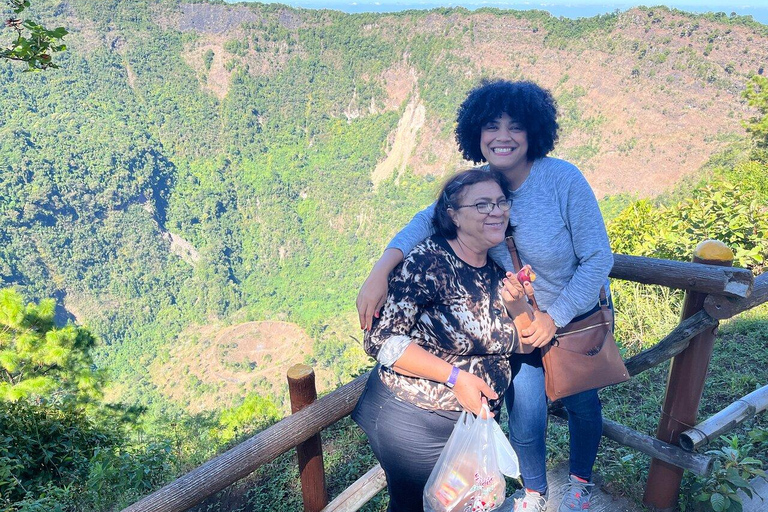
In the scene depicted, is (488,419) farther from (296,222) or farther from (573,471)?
(296,222)

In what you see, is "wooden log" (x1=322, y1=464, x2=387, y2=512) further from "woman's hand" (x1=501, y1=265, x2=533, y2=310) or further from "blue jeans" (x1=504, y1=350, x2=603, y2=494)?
"woman's hand" (x1=501, y1=265, x2=533, y2=310)

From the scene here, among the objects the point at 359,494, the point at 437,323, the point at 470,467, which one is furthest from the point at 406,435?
the point at 359,494

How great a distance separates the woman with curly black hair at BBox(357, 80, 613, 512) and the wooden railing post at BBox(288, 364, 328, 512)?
1.30 ft

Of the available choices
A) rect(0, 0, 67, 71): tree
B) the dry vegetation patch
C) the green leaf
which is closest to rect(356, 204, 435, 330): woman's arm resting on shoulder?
the green leaf

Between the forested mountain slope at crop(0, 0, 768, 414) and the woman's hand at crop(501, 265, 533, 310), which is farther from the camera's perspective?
the forested mountain slope at crop(0, 0, 768, 414)

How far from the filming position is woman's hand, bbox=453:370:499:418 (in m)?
1.27

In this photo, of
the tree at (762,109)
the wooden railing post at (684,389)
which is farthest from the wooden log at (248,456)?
the tree at (762,109)

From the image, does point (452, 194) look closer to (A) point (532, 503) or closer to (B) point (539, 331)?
(B) point (539, 331)

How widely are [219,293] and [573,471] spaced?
54.8 metres

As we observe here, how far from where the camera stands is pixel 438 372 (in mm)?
1258

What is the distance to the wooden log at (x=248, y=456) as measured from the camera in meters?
1.40

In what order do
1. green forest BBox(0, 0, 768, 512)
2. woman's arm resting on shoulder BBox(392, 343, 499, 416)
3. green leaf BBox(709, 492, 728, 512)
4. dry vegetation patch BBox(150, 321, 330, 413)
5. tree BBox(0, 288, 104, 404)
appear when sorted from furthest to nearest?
1. green forest BBox(0, 0, 768, 512)
2. dry vegetation patch BBox(150, 321, 330, 413)
3. tree BBox(0, 288, 104, 404)
4. green leaf BBox(709, 492, 728, 512)
5. woman's arm resting on shoulder BBox(392, 343, 499, 416)

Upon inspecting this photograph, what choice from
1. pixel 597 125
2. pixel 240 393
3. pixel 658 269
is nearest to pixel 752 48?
pixel 597 125

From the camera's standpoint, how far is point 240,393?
36125mm
